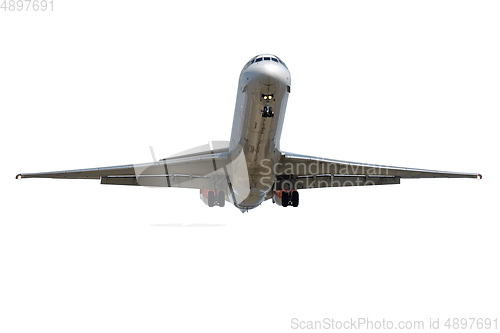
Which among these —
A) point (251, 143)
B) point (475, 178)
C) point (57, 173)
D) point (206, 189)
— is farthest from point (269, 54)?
point (475, 178)

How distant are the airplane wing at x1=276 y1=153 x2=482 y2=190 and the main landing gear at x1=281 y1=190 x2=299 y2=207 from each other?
1.17 metres

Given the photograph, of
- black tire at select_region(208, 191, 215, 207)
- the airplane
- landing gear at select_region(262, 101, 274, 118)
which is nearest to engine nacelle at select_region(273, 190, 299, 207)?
the airplane

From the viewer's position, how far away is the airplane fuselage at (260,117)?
23016mm

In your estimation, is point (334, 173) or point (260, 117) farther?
point (334, 173)

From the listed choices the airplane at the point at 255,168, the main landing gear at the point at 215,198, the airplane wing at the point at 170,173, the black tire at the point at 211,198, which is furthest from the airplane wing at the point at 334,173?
the black tire at the point at 211,198

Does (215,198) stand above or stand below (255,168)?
below

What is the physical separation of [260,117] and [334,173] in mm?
8720

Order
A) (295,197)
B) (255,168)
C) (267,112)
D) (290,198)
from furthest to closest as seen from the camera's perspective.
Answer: (290,198) < (295,197) < (255,168) < (267,112)

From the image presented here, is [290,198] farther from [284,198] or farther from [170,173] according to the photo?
[170,173]

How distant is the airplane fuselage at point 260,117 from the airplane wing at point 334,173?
1.74 m

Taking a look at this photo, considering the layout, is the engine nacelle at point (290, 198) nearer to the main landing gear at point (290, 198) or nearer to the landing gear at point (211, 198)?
the main landing gear at point (290, 198)

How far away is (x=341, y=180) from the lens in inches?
1281

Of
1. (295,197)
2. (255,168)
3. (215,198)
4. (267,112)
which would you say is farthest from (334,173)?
(267,112)

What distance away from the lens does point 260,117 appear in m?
24.3
